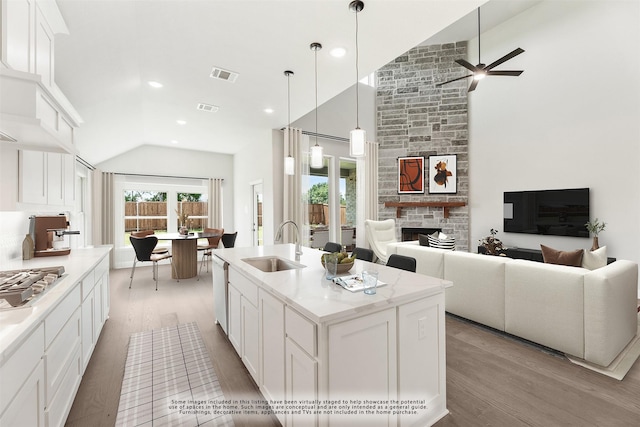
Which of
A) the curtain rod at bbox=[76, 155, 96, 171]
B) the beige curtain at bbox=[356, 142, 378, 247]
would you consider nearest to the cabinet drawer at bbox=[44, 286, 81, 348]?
the curtain rod at bbox=[76, 155, 96, 171]

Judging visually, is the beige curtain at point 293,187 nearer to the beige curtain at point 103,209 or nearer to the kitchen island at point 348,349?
the kitchen island at point 348,349

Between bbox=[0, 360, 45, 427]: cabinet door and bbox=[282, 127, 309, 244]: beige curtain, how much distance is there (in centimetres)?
385

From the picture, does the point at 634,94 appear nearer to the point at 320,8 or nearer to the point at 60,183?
the point at 320,8

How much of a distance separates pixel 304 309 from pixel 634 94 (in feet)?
19.4

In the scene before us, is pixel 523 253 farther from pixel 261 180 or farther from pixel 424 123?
pixel 261 180

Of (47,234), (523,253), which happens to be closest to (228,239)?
(47,234)

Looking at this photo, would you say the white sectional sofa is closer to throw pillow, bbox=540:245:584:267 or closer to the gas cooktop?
throw pillow, bbox=540:245:584:267

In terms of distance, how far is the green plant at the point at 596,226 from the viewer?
4.35 m

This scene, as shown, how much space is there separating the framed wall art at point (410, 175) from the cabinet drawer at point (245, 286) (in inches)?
197

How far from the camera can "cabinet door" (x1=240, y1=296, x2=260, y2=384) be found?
188 centimetres

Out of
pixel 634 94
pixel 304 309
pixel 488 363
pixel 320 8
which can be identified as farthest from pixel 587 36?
pixel 304 309

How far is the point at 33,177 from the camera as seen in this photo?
2037mm

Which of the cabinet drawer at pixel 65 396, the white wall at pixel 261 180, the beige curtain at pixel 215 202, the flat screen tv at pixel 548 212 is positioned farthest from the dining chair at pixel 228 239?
the flat screen tv at pixel 548 212

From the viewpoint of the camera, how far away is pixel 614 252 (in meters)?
4.26
